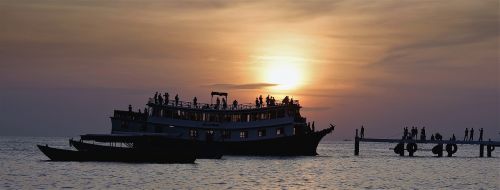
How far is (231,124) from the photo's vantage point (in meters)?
101

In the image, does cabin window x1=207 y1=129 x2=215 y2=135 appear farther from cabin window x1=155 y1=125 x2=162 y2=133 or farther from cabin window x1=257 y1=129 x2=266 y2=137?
cabin window x1=155 y1=125 x2=162 y2=133

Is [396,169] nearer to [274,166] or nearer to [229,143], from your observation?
[274,166]

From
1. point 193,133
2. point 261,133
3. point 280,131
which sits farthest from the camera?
point 193,133

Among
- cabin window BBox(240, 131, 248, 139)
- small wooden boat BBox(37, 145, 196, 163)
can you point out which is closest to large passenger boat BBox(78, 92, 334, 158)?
cabin window BBox(240, 131, 248, 139)

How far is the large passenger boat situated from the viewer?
9831 cm

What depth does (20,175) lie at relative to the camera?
68.9 m

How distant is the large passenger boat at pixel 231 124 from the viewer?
98312mm

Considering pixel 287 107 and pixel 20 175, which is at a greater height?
pixel 287 107

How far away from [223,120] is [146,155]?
76.2ft

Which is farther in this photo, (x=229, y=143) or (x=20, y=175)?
(x=229, y=143)

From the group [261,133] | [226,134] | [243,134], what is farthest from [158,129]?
[261,133]

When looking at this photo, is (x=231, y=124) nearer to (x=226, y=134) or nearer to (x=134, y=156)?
(x=226, y=134)

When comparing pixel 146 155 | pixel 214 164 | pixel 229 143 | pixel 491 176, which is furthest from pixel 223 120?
pixel 491 176

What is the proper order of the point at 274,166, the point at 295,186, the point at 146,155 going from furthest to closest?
the point at 274,166
the point at 146,155
the point at 295,186
